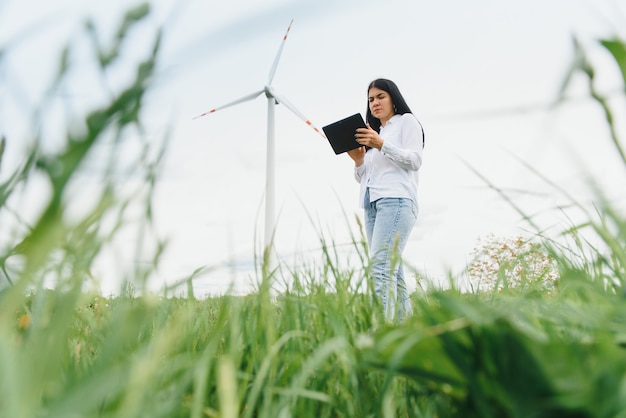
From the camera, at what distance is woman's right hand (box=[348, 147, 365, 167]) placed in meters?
4.74

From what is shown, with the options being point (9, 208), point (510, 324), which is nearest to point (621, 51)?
point (510, 324)

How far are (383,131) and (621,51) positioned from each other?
3763mm

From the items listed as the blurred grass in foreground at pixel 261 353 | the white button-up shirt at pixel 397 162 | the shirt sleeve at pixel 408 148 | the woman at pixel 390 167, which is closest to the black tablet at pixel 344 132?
the woman at pixel 390 167

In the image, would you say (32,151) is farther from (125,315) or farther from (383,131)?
(383,131)

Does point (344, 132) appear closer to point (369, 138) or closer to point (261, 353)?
point (369, 138)

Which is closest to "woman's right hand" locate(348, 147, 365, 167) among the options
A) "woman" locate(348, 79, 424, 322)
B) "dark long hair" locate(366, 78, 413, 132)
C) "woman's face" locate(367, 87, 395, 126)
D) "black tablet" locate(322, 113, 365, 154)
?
"woman" locate(348, 79, 424, 322)

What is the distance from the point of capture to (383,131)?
4520 millimetres

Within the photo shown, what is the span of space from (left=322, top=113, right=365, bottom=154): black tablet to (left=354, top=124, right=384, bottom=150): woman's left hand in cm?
10

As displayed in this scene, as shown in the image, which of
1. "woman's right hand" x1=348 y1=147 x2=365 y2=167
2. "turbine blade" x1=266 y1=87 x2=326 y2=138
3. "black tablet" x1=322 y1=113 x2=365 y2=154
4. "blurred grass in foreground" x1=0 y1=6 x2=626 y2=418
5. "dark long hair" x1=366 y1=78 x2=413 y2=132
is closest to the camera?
"blurred grass in foreground" x1=0 y1=6 x2=626 y2=418

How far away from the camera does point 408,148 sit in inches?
166

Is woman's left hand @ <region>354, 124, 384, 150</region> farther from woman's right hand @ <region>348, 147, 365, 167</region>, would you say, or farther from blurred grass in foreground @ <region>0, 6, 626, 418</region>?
blurred grass in foreground @ <region>0, 6, 626, 418</region>

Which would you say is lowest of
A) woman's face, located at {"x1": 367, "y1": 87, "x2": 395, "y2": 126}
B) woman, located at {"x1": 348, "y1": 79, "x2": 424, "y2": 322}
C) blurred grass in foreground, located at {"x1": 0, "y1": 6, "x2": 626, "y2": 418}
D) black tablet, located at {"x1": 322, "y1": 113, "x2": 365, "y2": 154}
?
blurred grass in foreground, located at {"x1": 0, "y1": 6, "x2": 626, "y2": 418}

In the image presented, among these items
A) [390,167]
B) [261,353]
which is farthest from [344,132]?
[261,353]

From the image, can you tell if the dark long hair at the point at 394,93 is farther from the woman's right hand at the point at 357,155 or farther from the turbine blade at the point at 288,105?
the turbine blade at the point at 288,105
